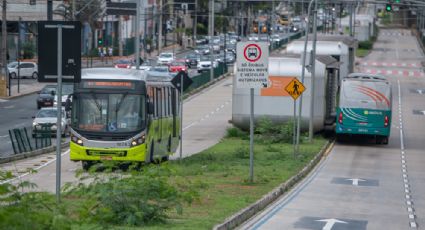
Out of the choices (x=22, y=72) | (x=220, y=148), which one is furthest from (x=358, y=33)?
(x=220, y=148)

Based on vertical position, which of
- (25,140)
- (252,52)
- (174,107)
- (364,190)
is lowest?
(25,140)

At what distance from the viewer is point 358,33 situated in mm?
143000

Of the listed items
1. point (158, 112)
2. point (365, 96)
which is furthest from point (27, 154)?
point (365, 96)

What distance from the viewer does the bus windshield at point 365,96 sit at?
49.4 metres

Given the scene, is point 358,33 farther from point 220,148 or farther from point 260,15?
point 220,148

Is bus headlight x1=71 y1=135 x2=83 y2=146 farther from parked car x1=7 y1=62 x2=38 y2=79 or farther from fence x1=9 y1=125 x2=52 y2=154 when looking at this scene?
parked car x1=7 y1=62 x2=38 y2=79

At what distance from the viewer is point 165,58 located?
295ft

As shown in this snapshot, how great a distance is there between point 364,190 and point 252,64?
6207 mm

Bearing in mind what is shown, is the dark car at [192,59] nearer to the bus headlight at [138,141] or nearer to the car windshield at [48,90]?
the car windshield at [48,90]

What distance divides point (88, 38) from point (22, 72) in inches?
615

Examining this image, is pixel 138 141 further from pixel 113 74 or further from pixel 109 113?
pixel 113 74

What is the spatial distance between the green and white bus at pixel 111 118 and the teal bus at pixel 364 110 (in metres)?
17.6

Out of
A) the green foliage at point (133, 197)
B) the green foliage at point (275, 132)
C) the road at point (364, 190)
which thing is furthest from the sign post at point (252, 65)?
the green foliage at point (275, 132)

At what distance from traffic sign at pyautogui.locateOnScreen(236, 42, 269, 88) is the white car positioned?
194 feet
